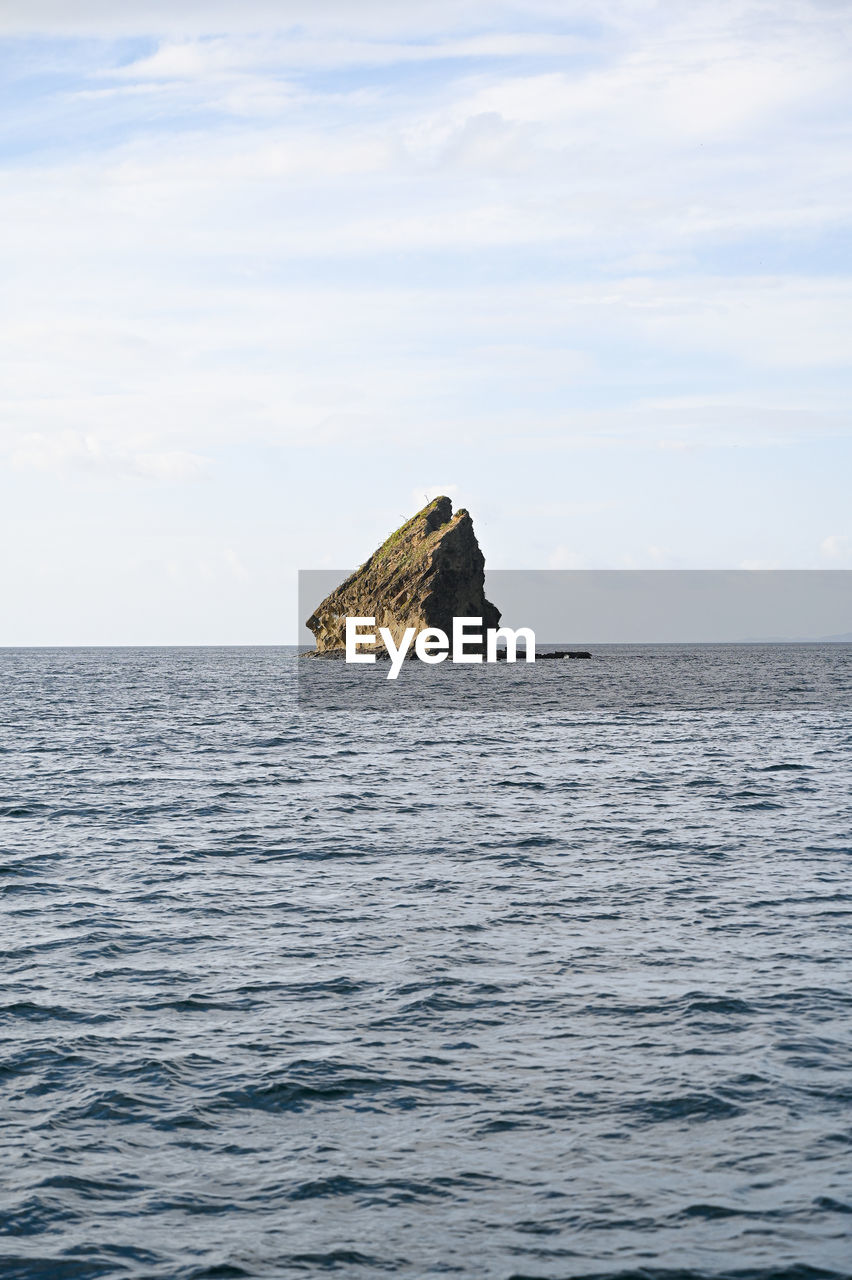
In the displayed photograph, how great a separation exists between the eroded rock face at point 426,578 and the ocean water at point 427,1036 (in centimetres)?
10912

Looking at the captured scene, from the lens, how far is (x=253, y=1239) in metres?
10.5

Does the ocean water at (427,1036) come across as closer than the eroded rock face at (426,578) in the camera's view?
Yes

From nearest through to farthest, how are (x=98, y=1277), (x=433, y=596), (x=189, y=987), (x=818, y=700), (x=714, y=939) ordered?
(x=98, y=1277) < (x=189, y=987) < (x=714, y=939) < (x=818, y=700) < (x=433, y=596)

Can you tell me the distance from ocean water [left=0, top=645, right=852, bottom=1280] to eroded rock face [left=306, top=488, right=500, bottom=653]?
109m

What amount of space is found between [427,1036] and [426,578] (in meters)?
130

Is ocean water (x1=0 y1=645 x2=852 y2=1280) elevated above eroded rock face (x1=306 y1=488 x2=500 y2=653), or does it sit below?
below

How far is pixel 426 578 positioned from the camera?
14438cm

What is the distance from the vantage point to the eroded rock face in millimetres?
144625

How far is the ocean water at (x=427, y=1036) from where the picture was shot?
1058 cm

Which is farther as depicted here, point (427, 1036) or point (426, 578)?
point (426, 578)

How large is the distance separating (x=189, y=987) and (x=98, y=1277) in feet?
24.0

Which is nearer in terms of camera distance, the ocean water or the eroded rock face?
the ocean water

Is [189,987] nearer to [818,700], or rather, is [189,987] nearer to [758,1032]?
[758,1032]

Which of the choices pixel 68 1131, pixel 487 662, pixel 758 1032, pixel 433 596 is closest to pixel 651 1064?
pixel 758 1032
